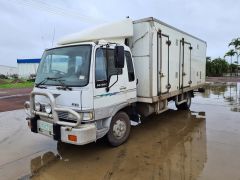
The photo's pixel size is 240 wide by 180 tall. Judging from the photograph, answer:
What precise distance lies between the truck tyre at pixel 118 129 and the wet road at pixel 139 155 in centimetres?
18

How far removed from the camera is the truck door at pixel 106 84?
15.3ft

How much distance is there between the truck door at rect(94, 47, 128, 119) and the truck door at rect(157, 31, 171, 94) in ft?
4.74

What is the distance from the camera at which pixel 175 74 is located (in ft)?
24.3

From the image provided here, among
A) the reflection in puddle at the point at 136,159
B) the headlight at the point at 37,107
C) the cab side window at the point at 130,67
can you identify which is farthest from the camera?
the cab side window at the point at 130,67

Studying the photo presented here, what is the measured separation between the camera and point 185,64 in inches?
325

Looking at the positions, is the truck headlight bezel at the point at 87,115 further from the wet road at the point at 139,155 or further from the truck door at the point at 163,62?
the truck door at the point at 163,62

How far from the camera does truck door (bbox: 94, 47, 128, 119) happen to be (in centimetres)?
465

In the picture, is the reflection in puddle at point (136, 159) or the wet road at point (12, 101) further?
the wet road at point (12, 101)

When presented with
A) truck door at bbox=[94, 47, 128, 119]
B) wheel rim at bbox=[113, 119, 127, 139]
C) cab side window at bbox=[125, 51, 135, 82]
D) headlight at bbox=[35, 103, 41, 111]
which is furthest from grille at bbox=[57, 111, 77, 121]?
cab side window at bbox=[125, 51, 135, 82]

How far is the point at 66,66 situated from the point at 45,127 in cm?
134

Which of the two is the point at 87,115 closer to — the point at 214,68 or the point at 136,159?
the point at 136,159

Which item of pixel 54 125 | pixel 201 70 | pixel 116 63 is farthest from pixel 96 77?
pixel 201 70

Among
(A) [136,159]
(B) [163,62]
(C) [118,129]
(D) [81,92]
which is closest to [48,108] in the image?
(D) [81,92]

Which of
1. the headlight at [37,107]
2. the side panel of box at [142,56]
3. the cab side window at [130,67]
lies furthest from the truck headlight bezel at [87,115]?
the side panel of box at [142,56]
